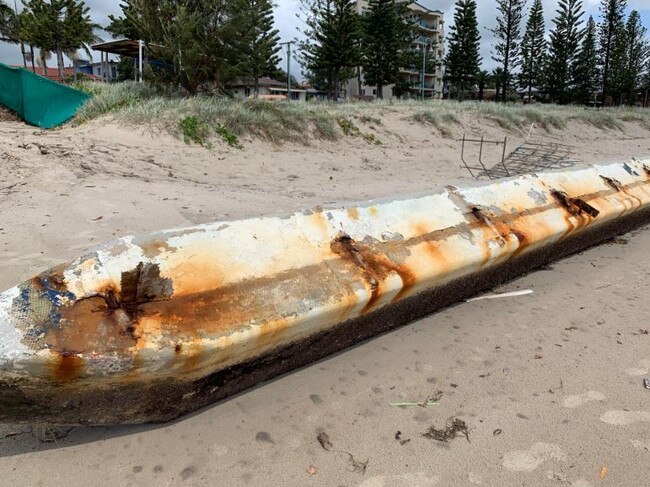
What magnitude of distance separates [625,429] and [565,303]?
4.18ft

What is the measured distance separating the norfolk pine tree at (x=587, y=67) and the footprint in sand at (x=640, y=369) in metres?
40.8

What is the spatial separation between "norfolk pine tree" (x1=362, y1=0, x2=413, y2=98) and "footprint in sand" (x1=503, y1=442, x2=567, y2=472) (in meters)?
30.8

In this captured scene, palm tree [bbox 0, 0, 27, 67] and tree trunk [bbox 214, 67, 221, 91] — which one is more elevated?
palm tree [bbox 0, 0, 27, 67]

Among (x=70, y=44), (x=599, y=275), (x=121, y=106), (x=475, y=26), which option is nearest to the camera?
(x=599, y=275)

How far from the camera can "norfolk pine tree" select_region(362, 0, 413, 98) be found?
3147 centimetres

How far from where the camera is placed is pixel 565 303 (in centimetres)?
314

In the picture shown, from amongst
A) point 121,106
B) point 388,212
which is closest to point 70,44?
point 121,106

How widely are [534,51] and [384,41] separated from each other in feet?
41.1

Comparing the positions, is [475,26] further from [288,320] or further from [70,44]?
[288,320]

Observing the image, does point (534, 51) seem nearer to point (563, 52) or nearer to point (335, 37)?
point (563, 52)

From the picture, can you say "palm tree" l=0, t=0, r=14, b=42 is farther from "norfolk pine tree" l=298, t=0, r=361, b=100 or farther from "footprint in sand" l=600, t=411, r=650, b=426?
"footprint in sand" l=600, t=411, r=650, b=426

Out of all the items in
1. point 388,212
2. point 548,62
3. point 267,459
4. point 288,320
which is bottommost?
point 267,459

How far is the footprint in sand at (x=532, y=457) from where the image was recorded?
178 cm

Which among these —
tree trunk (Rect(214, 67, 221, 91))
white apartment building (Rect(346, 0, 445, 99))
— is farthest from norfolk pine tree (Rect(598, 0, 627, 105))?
tree trunk (Rect(214, 67, 221, 91))
